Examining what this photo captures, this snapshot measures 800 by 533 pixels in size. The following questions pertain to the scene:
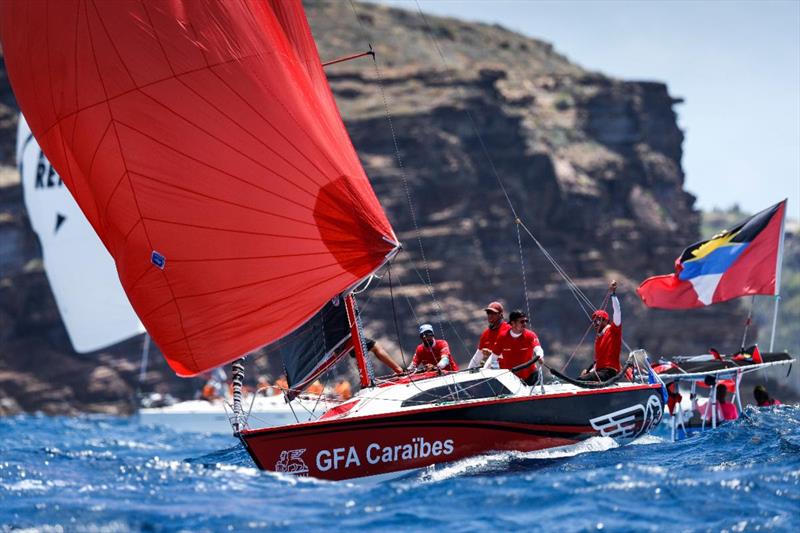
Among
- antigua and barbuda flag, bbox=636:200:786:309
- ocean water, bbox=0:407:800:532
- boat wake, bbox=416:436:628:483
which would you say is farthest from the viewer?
antigua and barbuda flag, bbox=636:200:786:309

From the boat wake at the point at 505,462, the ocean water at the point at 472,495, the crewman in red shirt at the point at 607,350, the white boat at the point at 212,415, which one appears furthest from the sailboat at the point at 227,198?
the white boat at the point at 212,415

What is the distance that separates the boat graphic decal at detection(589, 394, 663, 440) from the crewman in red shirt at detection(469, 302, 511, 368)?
1.62 meters

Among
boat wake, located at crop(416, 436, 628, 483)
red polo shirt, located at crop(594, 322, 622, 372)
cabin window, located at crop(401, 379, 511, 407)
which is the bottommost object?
boat wake, located at crop(416, 436, 628, 483)

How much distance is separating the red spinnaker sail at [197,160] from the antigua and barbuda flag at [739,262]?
8.94 meters

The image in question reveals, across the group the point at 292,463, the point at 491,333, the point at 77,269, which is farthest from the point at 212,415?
the point at 292,463

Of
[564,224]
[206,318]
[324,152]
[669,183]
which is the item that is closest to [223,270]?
[206,318]

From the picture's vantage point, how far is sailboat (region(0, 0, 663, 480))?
12.3 metres

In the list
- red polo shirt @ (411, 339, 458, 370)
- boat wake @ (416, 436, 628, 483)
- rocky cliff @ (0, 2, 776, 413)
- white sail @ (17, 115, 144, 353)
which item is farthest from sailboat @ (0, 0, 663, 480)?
rocky cliff @ (0, 2, 776, 413)

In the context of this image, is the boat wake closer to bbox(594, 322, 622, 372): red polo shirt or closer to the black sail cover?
bbox(594, 322, 622, 372): red polo shirt

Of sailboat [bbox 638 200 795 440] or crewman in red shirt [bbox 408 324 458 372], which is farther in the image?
sailboat [bbox 638 200 795 440]

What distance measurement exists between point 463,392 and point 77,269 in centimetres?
1872

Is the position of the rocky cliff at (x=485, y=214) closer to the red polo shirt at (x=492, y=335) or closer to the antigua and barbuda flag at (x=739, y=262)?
the antigua and barbuda flag at (x=739, y=262)

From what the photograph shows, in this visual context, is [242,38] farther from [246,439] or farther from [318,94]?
Answer: [246,439]

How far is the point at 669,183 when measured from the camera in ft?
211
